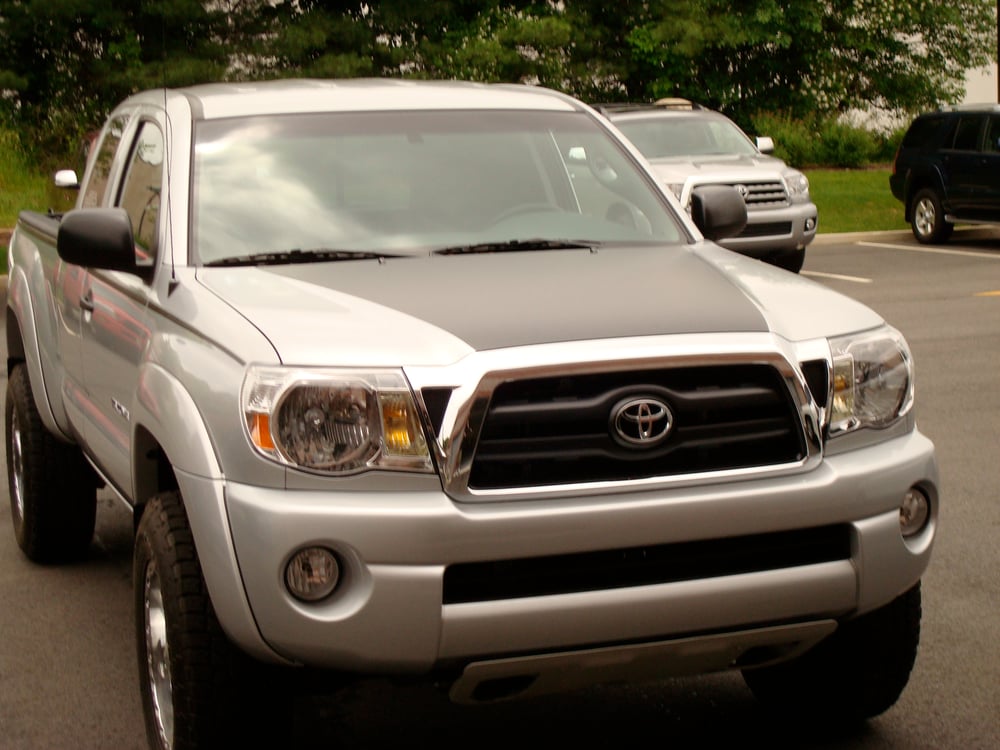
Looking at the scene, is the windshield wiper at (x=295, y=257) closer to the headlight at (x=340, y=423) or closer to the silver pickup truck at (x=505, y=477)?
the silver pickup truck at (x=505, y=477)

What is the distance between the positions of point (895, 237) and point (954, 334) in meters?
9.83

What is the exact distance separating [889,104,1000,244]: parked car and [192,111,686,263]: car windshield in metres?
15.7

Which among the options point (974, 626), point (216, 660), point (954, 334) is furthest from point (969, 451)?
point (216, 660)

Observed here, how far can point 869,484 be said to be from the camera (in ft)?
13.5

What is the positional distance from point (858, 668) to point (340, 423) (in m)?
1.67

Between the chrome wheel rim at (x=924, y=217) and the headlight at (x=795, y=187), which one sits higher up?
the headlight at (x=795, y=187)

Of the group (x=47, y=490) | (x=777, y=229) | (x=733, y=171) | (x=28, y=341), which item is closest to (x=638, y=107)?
(x=733, y=171)

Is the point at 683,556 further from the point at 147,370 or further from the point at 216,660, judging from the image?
the point at 147,370

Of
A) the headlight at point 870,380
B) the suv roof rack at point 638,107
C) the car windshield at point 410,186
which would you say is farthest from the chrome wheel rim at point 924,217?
the headlight at point 870,380

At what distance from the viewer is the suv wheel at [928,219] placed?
21.5 m

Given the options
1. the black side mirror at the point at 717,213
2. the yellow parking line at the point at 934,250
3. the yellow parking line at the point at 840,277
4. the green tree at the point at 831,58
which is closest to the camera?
the black side mirror at the point at 717,213

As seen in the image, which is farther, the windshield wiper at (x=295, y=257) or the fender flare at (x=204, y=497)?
the windshield wiper at (x=295, y=257)

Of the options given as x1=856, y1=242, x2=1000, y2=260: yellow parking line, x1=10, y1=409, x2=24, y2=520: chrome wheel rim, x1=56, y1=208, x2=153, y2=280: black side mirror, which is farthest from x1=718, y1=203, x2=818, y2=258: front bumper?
x1=56, y1=208, x2=153, y2=280: black side mirror

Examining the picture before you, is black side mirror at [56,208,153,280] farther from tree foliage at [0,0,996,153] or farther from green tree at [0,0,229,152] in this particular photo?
green tree at [0,0,229,152]
